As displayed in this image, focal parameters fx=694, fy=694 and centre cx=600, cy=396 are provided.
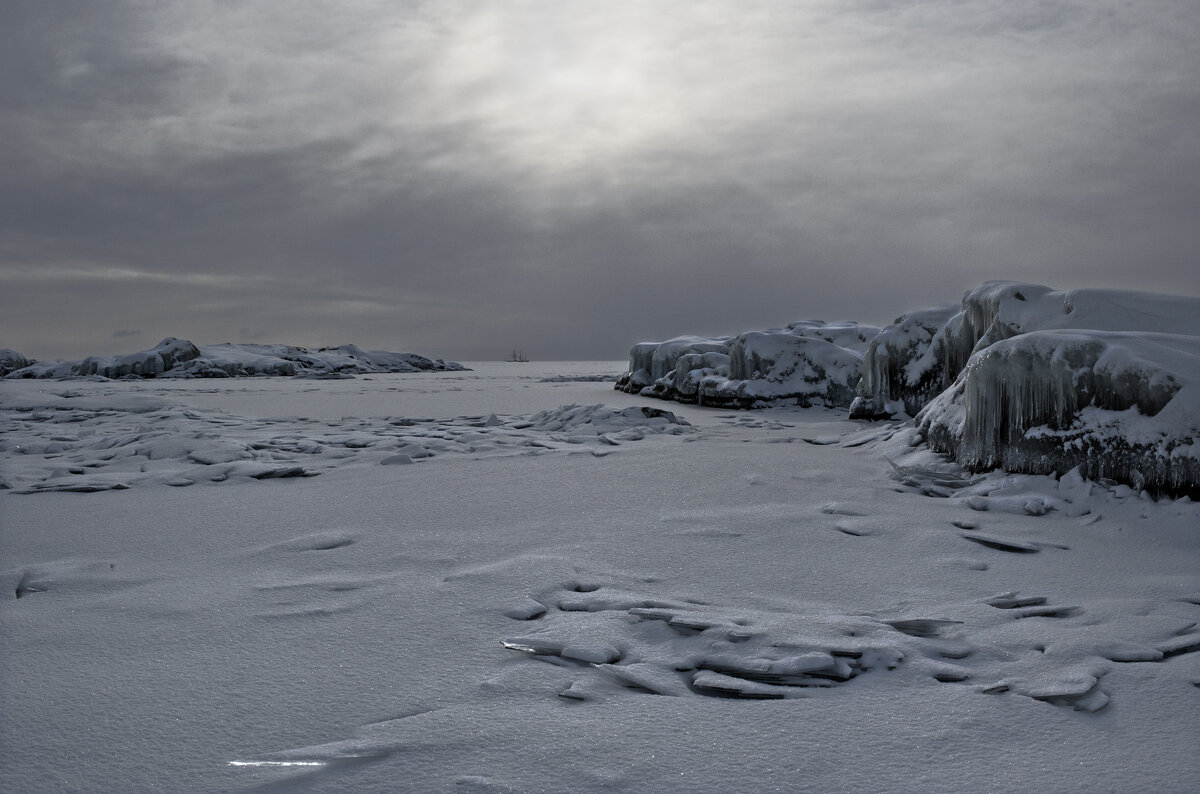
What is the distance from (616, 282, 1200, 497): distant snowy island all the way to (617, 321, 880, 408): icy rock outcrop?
2263 millimetres

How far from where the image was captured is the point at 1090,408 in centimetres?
354

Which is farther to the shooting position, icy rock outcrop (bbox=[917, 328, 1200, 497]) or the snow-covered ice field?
icy rock outcrop (bbox=[917, 328, 1200, 497])

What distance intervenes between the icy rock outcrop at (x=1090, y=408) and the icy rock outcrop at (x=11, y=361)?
5404 centimetres

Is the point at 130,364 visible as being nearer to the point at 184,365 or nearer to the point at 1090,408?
the point at 184,365

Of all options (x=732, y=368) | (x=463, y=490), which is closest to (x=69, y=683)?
(x=463, y=490)

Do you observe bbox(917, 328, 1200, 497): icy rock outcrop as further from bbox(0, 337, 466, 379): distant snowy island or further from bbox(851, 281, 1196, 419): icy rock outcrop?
bbox(0, 337, 466, 379): distant snowy island

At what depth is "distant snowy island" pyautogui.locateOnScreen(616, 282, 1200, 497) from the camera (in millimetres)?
3273

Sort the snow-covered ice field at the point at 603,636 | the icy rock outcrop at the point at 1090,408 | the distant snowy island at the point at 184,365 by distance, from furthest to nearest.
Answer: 1. the distant snowy island at the point at 184,365
2. the icy rock outcrop at the point at 1090,408
3. the snow-covered ice field at the point at 603,636

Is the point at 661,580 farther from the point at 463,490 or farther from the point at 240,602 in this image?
the point at 463,490

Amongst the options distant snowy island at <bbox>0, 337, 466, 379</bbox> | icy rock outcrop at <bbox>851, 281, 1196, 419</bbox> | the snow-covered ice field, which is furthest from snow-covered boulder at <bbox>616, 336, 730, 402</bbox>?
distant snowy island at <bbox>0, 337, 466, 379</bbox>

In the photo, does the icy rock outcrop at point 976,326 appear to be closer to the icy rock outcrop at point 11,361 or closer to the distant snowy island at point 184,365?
the distant snowy island at point 184,365

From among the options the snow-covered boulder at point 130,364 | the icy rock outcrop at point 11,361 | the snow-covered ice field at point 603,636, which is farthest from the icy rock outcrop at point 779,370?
the icy rock outcrop at point 11,361

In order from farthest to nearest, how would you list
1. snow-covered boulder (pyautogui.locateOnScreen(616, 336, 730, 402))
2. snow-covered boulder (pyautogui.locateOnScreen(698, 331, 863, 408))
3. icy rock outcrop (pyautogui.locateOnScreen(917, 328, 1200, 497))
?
snow-covered boulder (pyautogui.locateOnScreen(616, 336, 730, 402)), snow-covered boulder (pyautogui.locateOnScreen(698, 331, 863, 408)), icy rock outcrop (pyautogui.locateOnScreen(917, 328, 1200, 497))

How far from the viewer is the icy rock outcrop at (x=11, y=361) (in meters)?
43.7
